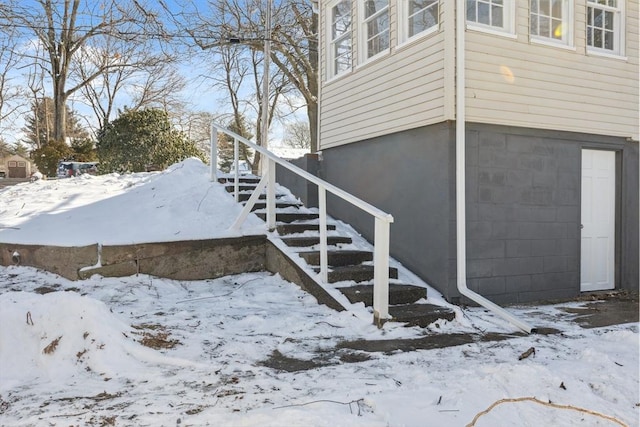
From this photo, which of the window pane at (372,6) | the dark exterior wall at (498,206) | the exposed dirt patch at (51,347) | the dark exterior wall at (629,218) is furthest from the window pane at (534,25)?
the exposed dirt patch at (51,347)

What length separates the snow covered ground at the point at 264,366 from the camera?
2.46 m

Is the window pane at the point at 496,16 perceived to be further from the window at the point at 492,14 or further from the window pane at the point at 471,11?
the window pane at the point at 471,11

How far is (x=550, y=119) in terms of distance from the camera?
233 inches

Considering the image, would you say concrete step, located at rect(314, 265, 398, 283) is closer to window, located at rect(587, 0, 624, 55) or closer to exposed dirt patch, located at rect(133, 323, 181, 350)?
exposed dirt patch, located at rect(133, 323, 181, 350)

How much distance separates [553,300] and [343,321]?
3293mm

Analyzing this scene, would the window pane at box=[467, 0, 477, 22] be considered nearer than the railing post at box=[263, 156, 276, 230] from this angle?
Yes

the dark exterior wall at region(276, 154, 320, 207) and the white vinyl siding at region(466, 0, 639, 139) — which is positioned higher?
the white vinyl siding at region(466, 0, 639, 139)

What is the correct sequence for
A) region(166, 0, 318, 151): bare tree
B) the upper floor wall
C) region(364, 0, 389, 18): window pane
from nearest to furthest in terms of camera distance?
the upper floor wall, region(364, 0, 389, 18): window pane, region(166, 0, 318, 151): bare tree

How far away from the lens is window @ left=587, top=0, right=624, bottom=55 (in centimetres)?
641

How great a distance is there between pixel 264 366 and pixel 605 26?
6.75 meters

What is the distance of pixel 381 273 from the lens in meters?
4.19

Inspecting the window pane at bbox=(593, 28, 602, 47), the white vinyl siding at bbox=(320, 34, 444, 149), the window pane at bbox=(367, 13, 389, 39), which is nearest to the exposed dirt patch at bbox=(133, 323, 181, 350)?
the white vinyl siding at bbox=(320, 34, 444, 149)

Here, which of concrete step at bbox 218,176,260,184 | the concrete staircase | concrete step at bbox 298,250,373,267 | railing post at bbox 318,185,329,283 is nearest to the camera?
the concrete staircase

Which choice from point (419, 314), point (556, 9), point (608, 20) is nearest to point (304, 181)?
point (419, 314)
